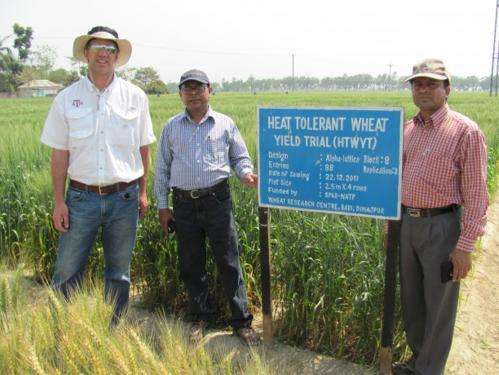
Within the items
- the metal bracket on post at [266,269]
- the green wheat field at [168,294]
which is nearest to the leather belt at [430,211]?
the green wheat field at [168,294]

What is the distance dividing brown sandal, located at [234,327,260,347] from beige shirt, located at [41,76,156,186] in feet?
4.29

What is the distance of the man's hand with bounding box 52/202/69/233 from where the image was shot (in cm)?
297

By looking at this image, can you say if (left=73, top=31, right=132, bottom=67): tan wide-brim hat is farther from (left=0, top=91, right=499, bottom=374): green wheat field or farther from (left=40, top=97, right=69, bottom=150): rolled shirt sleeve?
(left=0, top=91, right=499, bottom=374): green wheat field

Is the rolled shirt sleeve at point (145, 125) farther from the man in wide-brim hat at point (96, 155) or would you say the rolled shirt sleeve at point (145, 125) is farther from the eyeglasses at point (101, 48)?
the eyeglasses at point (101, 48)

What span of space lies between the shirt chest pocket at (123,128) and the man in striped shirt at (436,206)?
1.63m

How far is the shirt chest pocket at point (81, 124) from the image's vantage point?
2.88 metres

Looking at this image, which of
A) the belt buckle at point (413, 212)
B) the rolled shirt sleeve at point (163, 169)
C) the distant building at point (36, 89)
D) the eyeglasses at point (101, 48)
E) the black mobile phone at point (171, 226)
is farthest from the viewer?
the distant building at point (36, 89)

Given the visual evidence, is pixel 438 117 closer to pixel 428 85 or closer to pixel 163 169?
pixel 428 85

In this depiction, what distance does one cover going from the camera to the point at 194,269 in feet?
11.2

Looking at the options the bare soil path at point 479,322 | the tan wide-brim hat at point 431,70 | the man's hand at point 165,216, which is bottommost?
the bare soil path at point 479,322

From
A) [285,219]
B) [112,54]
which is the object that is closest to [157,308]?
[285,219]

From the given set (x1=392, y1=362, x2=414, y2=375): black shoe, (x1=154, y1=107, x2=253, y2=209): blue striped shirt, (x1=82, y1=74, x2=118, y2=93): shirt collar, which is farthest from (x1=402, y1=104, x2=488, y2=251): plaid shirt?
(x1=82, y1=74, x2=118, y2=93): shirt collar

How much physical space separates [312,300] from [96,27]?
2.23 metres

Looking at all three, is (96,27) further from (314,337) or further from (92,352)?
(314,337)
